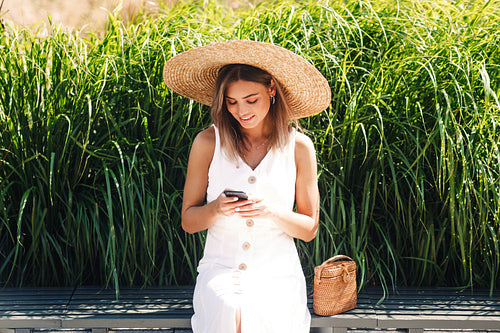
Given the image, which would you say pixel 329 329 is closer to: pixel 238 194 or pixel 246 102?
pixel 238 194

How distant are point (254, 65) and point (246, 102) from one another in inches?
6.9

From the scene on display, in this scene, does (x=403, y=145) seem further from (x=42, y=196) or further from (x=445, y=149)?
(x=42, y=196)

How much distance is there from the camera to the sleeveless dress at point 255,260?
94.0 inches

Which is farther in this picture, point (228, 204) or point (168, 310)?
point (168, 310)

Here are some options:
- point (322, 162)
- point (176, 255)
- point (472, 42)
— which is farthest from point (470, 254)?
point (176, 255)

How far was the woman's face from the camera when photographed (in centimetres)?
249

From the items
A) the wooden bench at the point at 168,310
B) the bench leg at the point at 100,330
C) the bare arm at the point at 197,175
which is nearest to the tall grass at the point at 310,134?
the wooden bench at the point at 168,310

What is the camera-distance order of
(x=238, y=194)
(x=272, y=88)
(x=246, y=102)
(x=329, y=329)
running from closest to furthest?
(x=238, y=194)
(x=246, y=102)
(x=272, y=88)
(x=329, y=329)

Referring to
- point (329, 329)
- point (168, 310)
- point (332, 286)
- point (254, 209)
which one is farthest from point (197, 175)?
point (329, 329)

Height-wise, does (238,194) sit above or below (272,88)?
below

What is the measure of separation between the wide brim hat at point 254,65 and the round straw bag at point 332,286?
0.69m

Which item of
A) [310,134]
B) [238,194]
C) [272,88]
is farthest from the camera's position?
[310,134]

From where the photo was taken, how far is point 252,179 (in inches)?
102

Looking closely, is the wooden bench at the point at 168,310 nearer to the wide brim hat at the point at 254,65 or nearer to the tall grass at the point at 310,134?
the tall grass at the point at 310,134
